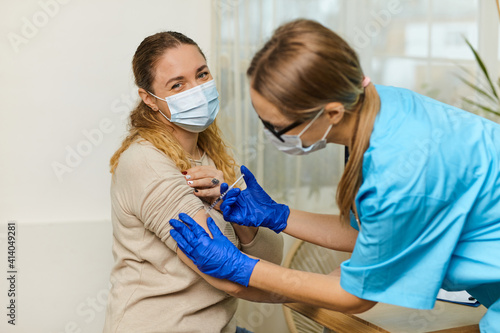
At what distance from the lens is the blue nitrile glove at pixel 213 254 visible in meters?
1.26

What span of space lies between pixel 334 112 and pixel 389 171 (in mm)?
173

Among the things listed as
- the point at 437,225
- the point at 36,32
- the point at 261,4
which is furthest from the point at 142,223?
the point at 261,4

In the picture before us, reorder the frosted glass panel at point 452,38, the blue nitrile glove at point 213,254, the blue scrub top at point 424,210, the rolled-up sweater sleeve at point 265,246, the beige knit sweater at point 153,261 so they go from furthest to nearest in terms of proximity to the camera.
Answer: the frosted glass panel at point 452,38
the rolled-up sweater sleeve at point 265,246
the beige knit sweater at point 153,261
the blue nitrile glove at point 213,254
the blue scrub top at point 424,210

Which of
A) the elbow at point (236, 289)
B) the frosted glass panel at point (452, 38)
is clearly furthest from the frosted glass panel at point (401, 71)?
the elbow at point (236, 289)

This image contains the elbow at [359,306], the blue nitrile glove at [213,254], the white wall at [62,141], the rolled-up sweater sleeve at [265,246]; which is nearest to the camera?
the elbow at [359,306]

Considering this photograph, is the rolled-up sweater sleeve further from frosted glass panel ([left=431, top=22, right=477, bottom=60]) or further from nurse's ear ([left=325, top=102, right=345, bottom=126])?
frosted glass panel ([left=431, top=22, right=477, bottom=60])

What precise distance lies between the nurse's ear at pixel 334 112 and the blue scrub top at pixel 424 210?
3.2 inches

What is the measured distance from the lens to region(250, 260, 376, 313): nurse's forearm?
3.80 feet

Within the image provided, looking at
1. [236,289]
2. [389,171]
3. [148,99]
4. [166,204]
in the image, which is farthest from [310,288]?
[148,99]

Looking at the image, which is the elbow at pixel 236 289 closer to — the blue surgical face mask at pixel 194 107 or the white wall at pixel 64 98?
the blue surgical face mask at pixel 194 107

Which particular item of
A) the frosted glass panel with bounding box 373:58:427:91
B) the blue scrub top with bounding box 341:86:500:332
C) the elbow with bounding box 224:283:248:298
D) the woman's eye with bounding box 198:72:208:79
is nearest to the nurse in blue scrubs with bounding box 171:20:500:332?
the blue scrub top with bounding box 341:86:500:332

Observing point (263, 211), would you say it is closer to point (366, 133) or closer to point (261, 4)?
point (366, 133)

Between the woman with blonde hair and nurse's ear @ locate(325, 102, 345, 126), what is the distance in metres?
0.45

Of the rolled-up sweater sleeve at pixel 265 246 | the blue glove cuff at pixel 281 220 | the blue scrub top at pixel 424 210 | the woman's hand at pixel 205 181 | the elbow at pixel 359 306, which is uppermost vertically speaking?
the blue scrub top at pixel 424 210
